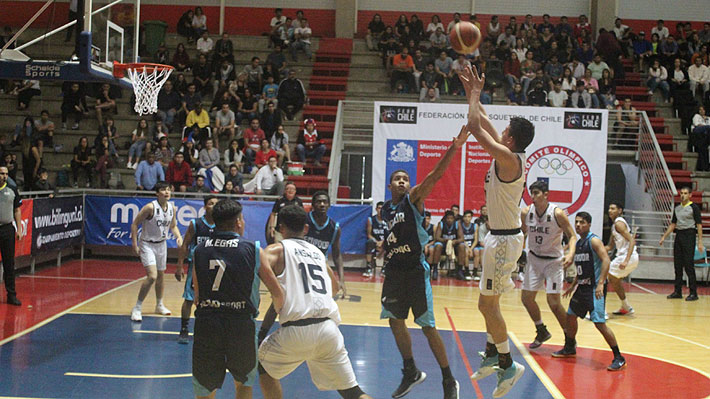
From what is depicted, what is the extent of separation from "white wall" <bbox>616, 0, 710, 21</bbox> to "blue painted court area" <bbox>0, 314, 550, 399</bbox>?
57.9ft

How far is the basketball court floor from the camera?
717cm

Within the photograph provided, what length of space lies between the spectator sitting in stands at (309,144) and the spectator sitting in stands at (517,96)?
5199mm

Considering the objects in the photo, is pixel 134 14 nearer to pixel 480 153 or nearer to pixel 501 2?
pixel 480 153

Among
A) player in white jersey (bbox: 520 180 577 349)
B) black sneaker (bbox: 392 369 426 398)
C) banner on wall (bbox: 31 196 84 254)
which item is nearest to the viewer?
black sneaker (bbox: 392 369 426 398)

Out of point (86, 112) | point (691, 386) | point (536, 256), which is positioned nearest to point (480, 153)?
point (536, 256)

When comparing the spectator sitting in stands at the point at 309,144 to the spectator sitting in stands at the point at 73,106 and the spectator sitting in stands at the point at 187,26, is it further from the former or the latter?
the spectator sitting in stands at the point at 187,26

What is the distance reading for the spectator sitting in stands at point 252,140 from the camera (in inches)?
699

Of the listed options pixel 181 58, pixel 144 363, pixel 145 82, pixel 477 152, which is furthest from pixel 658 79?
pixel 144 363

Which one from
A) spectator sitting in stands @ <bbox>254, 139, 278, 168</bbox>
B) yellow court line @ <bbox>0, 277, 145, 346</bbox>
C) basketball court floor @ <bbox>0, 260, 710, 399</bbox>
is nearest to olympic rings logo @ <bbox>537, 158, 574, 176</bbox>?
basketball court floor @ <bbox>0, 260, 710, 399</bbox>

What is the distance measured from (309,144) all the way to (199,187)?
3187mm

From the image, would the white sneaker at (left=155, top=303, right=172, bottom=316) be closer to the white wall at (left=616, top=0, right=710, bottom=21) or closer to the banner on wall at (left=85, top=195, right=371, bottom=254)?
the banner on wall at (left=85, top=195, right=371, bottom=254)

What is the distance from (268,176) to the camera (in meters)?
16.2

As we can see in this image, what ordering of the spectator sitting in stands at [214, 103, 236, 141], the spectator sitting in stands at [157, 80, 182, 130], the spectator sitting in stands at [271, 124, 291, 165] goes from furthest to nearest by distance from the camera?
the spectator sitting in stands at [157, 80, 182, 130] → the spectator sitting in stands at [214, 103, 236, 141] → the spectator sitting in stands at [271, 124, 291, 165]

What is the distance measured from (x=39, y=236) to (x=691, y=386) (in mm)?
11416
